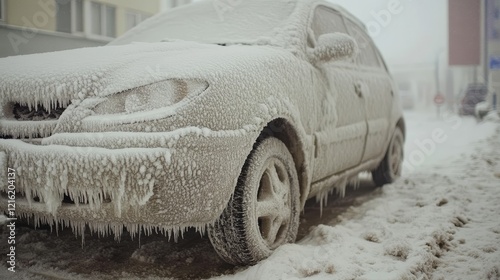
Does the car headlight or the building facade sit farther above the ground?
the building facade

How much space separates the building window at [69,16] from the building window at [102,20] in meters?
0.49

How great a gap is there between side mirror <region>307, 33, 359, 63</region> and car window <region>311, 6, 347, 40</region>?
0.32 metres

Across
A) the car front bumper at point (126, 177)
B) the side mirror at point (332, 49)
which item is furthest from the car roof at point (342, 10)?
the car front bumper at point (126, 177)

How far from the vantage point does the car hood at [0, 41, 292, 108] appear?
219 centimetres

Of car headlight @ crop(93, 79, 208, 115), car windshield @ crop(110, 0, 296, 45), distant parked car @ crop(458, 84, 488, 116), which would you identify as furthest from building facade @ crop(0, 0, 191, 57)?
distant parked car @ crop(458, 84, 488, 116)

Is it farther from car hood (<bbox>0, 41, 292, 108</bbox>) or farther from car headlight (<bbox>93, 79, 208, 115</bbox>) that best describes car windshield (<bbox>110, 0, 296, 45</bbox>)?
car headlight (<bbox>93, 79, 208, 115</bbox>)

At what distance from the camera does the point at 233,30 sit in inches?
131

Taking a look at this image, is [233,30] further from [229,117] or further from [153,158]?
[153,158]

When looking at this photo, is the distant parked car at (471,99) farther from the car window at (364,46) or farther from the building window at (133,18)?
the car window at (364,46)

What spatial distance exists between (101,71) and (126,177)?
1.93ft

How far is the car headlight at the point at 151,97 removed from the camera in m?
2.13

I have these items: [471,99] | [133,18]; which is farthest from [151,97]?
[471,99]

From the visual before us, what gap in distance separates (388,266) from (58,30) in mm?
10403

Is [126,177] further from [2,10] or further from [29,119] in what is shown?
[2,10]
